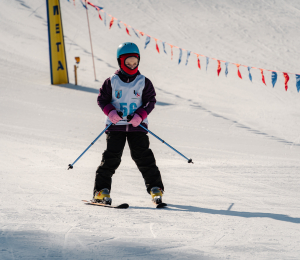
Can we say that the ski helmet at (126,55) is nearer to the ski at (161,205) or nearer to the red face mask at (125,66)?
the red face mask at (125,66)

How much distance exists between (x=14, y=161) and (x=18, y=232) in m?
2.61

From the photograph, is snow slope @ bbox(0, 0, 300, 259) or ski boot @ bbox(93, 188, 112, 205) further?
ski boot @ bbox(93, 188, 112, 205)

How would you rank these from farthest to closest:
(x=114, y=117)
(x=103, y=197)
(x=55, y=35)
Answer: (x=55, y=35) < (x=103, y=197) < (x=114, y=117)

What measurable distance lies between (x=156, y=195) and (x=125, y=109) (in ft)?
2.73

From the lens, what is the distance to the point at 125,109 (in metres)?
3.31

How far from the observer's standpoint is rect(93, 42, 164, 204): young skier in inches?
129

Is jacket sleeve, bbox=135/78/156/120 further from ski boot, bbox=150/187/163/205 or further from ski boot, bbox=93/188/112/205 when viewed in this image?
ski boot, bbox=93/188/112/205

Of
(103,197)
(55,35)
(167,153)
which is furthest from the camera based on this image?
(55,35)

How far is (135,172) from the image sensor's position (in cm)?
464

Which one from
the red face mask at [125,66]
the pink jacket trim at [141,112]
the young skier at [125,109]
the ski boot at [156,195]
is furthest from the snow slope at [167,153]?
the red face mask at [125,66]

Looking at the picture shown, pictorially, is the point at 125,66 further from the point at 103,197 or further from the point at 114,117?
the point at 103,197

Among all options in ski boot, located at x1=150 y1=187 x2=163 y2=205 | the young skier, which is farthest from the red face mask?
ski boot, located at x1=150 y1=187 x2=163 y2=205

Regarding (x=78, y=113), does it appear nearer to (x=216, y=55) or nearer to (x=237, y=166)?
(x=237, y=166)

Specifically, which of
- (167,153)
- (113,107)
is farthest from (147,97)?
(167,153)
